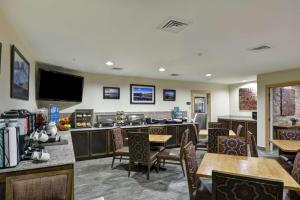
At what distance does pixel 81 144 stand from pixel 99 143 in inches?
18.4

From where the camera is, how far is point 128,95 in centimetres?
648

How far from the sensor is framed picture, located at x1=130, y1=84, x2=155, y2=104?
655cm

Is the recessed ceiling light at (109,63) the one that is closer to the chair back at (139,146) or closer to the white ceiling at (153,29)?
the white ceiling at (153,29)

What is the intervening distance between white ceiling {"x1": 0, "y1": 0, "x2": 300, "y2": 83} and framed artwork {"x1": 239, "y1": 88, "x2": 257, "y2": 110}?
3.54 metres

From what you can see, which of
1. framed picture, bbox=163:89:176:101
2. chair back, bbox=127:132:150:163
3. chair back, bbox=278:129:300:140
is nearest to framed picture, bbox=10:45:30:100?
chair back, bbox=127:132:150:163

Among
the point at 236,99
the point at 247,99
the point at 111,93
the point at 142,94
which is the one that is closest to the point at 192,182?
the point at 111,93

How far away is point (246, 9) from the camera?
6.55 ft

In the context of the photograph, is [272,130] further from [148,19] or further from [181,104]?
[148,19]

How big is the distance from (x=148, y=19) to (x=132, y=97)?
441cm

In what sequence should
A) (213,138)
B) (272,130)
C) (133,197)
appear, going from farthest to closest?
(272,130) → (213,138) → (133,197)

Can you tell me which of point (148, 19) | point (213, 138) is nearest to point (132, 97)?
point (213, 138)

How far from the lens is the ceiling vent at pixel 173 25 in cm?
229

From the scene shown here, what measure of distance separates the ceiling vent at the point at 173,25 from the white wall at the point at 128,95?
3.91 metres

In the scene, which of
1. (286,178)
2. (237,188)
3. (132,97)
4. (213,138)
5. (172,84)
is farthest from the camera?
(172,84)
